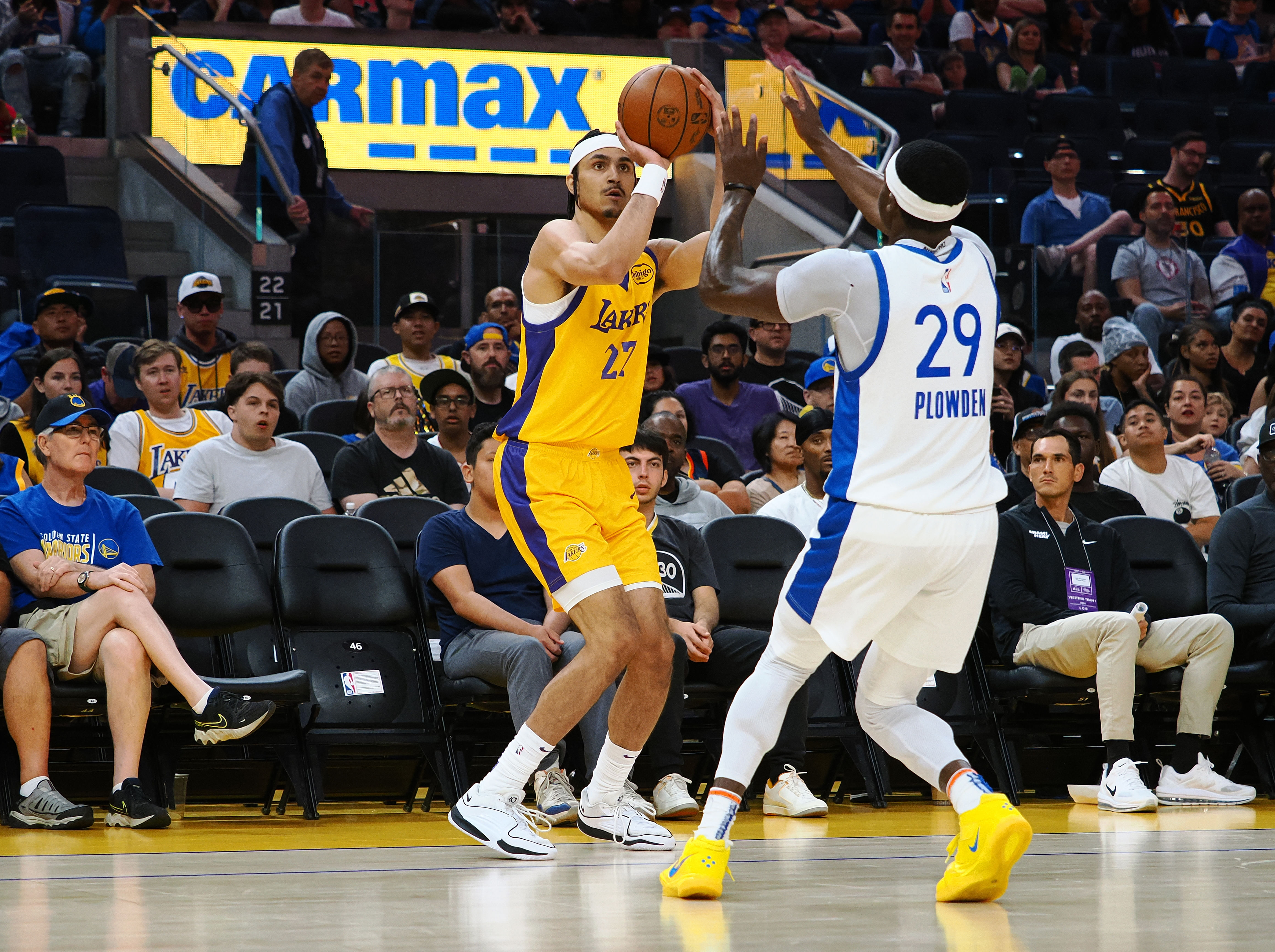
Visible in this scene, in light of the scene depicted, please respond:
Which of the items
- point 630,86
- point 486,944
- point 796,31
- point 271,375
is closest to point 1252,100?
point 796,31

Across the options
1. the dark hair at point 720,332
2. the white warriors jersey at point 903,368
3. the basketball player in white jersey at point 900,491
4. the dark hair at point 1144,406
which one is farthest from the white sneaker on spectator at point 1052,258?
the white warriors jersey at point 903,368

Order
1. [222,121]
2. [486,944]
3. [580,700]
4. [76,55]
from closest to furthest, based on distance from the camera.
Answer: [486,944], [580,700], [222,121], [76,55]

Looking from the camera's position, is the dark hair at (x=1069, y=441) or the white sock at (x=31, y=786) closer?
the white sock at (x=31, y=786)

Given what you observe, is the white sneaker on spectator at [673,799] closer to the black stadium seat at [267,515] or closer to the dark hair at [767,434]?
the black stadium seat at [267,515]

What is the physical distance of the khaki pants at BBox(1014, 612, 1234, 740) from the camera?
6609 millimetres

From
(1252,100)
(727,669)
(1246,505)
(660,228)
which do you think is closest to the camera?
(727,669)

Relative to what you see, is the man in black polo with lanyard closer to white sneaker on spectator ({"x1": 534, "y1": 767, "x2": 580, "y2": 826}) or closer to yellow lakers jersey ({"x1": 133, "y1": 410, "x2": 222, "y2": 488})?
white sneaker on spectator ({"x1": 534, "y1": 767, "x2": 580, "y2": 826})

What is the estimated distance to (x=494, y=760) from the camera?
6770mm

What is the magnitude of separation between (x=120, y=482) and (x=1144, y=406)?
5172 mm

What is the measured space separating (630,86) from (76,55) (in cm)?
939

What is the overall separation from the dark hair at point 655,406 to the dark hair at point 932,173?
3.76m

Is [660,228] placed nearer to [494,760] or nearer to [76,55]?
[76,55]

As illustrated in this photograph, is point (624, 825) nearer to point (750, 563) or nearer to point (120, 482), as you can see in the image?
point (750, 563)

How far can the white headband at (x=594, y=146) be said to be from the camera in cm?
508
